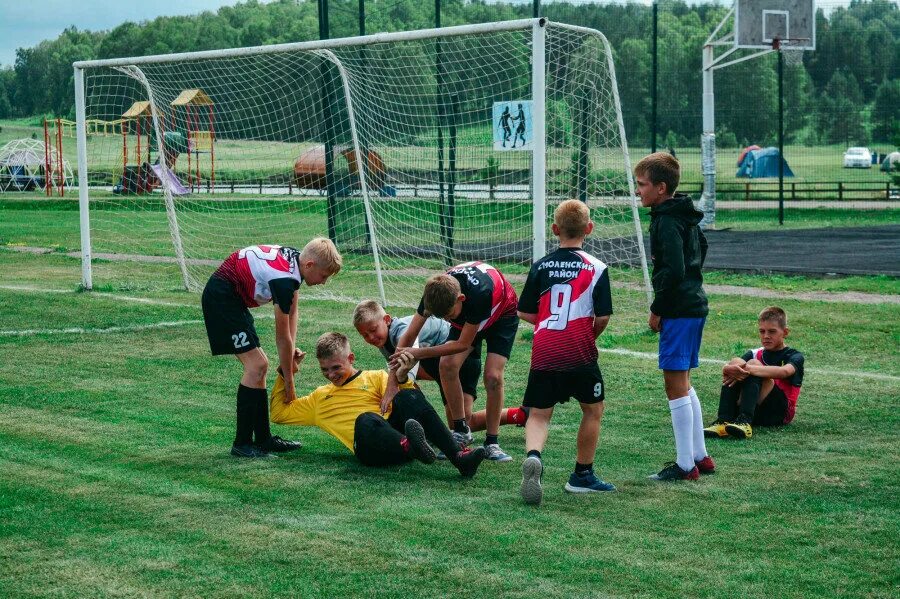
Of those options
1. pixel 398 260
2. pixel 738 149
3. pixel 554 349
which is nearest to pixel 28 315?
pixel 398 260

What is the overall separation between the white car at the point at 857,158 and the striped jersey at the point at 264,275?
32403 millimetres

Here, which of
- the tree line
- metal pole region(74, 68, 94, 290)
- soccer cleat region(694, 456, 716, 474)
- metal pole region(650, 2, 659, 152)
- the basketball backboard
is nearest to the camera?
soccer cleat region(694, 456, 716, 474)

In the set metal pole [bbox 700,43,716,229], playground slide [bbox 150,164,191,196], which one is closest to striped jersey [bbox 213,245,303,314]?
playground slide [bbox 150,164,191,196]

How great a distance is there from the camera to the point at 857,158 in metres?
39.0

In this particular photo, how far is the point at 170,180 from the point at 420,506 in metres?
12.0

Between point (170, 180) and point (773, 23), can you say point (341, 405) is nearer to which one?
point (170, 180)

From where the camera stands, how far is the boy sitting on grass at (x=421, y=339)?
22.0ft

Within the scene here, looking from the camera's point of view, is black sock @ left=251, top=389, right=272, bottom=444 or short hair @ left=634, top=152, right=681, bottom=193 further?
black sock @ left=251, top=389, right=272, bottom=444

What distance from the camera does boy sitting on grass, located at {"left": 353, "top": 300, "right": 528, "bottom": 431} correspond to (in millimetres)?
6715

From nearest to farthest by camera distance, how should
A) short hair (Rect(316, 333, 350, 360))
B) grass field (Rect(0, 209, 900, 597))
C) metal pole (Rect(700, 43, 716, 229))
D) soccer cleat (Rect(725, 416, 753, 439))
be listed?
grass field (Rect(0, 209, 900, 597))
short hair (Rect(316, 333, 350, 360))
soccer cleat (Rect(725, 416, 753, 439))
metal pole (Rect(700, 43, 716, 229))

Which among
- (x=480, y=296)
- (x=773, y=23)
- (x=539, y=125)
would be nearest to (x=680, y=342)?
(x=480, y=296)

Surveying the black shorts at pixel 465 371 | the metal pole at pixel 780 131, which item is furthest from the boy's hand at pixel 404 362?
the metal pole at pixel 780 131

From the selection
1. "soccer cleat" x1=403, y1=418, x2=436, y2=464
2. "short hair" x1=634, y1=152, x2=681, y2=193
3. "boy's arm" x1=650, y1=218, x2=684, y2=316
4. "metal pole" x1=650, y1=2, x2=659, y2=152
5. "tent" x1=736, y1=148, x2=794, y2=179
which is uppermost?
"metal pole" x1=650, y1=2, x2=659, y2=152

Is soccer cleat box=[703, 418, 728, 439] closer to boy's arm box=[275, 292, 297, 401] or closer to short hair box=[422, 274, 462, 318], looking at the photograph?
short hair box=[422, 274, 462, 318]
